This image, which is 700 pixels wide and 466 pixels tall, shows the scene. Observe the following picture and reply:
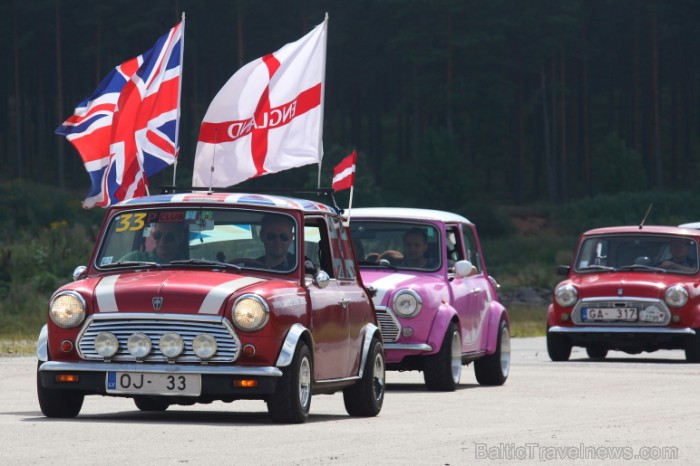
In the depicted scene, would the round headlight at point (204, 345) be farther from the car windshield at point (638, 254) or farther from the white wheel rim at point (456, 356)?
the car windshield at point (638, 254)

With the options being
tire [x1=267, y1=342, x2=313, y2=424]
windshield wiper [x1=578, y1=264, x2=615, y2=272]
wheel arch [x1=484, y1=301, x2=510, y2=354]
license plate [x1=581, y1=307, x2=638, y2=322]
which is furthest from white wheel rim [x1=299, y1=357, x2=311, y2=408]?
windshield wiper [x1=578, y1=264, x2=615, y2=272]

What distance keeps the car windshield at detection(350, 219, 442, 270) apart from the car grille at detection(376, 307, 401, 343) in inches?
38.8

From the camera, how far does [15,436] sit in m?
10.4

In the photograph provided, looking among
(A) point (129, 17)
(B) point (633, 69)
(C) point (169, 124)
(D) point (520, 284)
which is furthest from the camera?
(B) point (633, 69)

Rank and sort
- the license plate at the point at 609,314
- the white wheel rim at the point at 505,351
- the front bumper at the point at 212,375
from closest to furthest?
the front bumper at the point at 212,375 < the white wheel rim at the point at 505,351 < the license plate at the point at 609,314

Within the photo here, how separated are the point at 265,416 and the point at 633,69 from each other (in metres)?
97.2

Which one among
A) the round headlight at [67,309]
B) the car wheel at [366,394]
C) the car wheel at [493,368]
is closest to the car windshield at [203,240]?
the round headlight at [67,309]

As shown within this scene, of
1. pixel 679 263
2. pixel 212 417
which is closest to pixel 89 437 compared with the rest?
pixel 212 417

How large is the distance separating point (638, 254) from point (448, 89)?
7519cm

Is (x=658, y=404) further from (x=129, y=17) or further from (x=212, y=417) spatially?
(x=129, y=17)

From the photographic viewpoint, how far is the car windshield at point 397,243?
17.4m

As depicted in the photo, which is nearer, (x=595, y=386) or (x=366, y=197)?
(x=595, y=386)

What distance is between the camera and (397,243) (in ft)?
57.9

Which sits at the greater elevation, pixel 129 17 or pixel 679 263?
pixel 129 17
